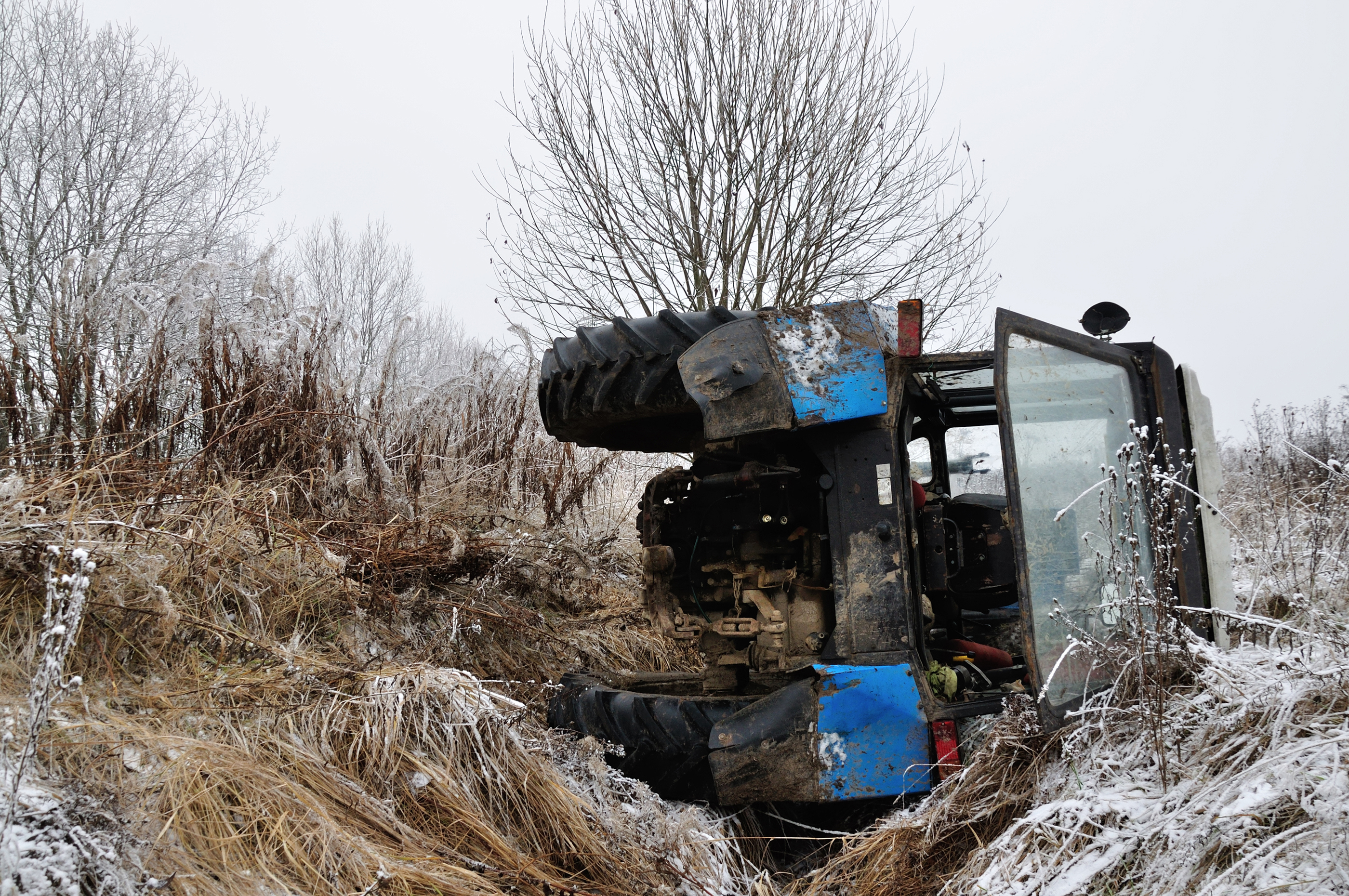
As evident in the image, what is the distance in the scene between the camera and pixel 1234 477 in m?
6.72

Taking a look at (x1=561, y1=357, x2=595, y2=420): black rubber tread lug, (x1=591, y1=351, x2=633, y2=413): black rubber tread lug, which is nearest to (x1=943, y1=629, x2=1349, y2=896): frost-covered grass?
(x1=591, y1=351, x2=633, y2=413): black rubber tread lug

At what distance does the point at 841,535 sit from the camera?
2.99 metres

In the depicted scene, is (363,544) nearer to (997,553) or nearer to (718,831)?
(718,831)

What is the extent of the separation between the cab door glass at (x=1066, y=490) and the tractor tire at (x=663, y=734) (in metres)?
0.98

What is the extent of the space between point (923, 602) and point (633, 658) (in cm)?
192

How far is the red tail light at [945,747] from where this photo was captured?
2.71 metres

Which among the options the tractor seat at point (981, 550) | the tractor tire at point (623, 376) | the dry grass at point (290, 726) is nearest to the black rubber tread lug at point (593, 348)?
the tractor tire at point (623, 376)

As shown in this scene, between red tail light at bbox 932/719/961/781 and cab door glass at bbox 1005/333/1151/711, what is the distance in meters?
0.32

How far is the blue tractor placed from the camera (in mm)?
2746

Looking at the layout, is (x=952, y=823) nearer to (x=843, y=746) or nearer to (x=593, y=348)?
(x=843, y=746)

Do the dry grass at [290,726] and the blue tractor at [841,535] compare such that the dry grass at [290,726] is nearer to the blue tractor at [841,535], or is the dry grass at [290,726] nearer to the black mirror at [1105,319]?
the blue tractor at [841,535]

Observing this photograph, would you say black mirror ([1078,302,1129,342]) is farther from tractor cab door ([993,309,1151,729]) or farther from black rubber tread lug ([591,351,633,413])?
black rubber tread lug ([591,351,633,413])

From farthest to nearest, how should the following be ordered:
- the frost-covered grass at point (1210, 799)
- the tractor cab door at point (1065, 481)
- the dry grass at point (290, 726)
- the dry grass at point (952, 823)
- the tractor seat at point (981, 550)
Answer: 1. the tractor seat at point (981, 550)
2. the tractor cab door at point (1065, 481)
3. the dry grass at point (952, 823)
4. the dry grass at point (290, 726)
5. the frost-covered grass at point (1210, 799)

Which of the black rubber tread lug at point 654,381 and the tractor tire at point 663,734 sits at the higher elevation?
the black rubber tread lug at point 654,381
